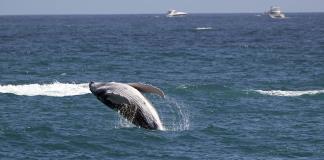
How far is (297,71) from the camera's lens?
213 ft

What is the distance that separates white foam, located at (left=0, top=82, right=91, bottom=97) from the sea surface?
2.6 inches

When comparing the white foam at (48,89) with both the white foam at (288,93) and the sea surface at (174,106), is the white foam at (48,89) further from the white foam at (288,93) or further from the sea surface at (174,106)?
the white foam at (288,93)

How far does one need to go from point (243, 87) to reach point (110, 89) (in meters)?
26.2

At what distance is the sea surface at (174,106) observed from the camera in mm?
31188

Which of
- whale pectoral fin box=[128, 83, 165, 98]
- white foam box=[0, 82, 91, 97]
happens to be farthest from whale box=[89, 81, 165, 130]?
white foam box=[0, 82, 91, 97]

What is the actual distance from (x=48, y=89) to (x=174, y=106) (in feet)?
34.1

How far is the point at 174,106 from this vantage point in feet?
148

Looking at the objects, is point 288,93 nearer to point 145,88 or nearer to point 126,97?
point 126,97

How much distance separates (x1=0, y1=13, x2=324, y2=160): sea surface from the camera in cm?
3119

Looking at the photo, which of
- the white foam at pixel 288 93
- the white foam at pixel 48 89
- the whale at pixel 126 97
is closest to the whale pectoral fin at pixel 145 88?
the whale at pixel 126 97

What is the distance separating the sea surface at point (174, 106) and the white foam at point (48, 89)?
0.07 meters

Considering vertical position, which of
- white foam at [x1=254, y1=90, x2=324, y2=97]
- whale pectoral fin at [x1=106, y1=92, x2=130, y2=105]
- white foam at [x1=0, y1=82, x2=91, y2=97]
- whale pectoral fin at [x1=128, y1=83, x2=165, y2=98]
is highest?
whale pectoral fin at [x1=128, y1=83, x2=165, y2=98]

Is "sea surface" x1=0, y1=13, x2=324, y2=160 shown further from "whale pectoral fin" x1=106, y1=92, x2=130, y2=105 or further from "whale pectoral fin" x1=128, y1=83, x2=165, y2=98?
"whale pectoral fin" x1=128, y1=83, x2=165, y2=98

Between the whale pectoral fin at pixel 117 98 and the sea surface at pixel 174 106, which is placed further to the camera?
the sea surface at pixel 174 106
